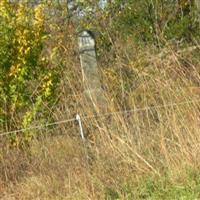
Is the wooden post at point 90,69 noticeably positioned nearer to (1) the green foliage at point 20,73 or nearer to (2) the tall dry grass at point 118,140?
(2) the tall dry grass at point 118,140

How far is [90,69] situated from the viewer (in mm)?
7223

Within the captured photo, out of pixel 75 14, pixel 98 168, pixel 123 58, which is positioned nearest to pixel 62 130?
pixel 98 168

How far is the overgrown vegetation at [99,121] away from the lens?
5863mm

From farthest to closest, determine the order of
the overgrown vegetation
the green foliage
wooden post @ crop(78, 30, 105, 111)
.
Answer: the green foliage → wooden post @ crop(78, 30, 105, 111) → the overgrown vegetation

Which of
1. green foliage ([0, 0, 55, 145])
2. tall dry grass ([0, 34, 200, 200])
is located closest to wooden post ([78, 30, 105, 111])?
tall dry grass ([0, 34, 200, 200])

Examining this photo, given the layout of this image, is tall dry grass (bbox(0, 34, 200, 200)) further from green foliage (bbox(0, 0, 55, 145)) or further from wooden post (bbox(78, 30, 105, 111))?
green foliage (bbox(0, 0, 55, 145))

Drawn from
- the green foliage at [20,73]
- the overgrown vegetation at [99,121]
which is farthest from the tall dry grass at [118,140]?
the green foliage at [20,73]

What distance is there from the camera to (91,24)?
12477 mm

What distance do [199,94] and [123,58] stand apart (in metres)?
1.37

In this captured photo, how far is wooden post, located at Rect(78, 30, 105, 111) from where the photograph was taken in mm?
6824

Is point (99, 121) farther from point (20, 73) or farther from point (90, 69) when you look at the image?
point (20, 73)

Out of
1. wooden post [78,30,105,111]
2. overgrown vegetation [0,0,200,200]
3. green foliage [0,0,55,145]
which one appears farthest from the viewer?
green foliage [0,0,55,145]

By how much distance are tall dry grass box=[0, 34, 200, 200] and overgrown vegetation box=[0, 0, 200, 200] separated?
12 millimetres

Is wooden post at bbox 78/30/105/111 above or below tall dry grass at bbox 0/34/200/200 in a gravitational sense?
above
